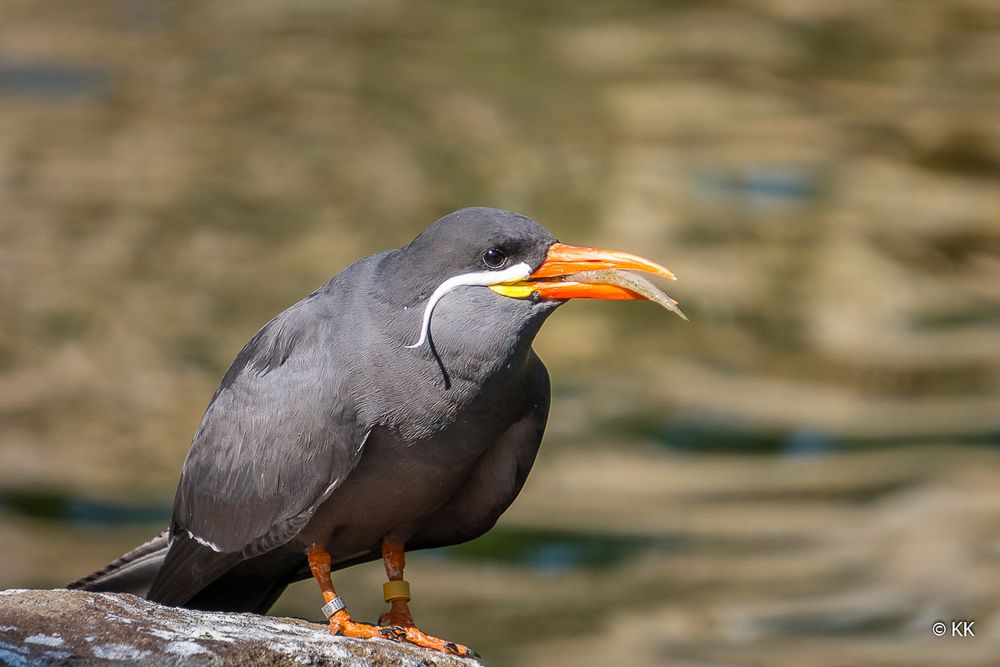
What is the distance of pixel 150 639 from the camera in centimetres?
636

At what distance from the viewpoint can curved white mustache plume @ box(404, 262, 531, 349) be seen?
6777 mm

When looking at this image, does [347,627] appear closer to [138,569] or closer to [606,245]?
[138,569]

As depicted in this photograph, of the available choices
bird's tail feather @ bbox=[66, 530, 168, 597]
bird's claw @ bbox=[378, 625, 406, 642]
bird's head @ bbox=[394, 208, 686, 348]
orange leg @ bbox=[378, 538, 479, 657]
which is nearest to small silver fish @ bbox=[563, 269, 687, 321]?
bird's head @ bbox=[394, 208, 686, 348]

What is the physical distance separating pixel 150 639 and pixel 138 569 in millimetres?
1619

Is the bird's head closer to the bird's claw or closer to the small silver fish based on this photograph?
the small silver fish

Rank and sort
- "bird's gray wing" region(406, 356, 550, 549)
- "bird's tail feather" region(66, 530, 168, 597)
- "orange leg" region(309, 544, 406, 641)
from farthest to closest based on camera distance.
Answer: "bird's tail feather" region(66, 530, 168, 597) < "bird's gray wing" region(406, 356, 550, 549) < "orange leg" region(309, 544, 406, 641)

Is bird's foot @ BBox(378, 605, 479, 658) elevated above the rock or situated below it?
above

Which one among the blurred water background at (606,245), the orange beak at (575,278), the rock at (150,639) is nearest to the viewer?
the rock at (150,639)

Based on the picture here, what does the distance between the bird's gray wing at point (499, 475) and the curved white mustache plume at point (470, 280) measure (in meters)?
0.71

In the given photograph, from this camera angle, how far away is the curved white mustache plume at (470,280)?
267 inches

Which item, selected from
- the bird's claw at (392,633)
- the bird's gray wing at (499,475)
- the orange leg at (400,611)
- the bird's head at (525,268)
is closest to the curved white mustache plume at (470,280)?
the bird's head at (525,268)

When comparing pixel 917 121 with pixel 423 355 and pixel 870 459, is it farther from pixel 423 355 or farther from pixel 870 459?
pixel 423 355

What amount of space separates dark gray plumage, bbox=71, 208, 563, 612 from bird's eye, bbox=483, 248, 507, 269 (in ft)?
0.11

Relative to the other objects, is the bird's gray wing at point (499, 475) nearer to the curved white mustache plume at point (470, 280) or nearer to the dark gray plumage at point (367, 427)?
the dark gray plumage at point (367, 427)
